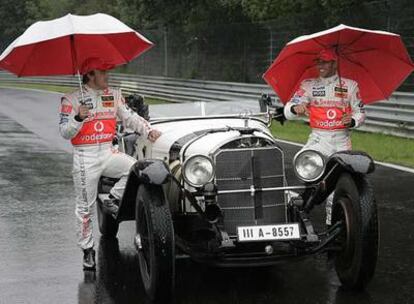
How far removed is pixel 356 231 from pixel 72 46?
9.71 ft

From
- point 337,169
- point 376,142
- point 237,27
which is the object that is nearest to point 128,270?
point 337,169

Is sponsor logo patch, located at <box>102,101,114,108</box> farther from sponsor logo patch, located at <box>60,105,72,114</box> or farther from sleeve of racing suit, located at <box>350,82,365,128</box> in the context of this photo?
sleeve of racing suit, located at <box>350,82,365,128</box>

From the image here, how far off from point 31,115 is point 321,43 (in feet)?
58.6

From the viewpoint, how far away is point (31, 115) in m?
23.3

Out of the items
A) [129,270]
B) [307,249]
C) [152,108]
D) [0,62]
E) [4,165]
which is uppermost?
[0,62]

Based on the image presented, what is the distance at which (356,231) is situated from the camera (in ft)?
17.3

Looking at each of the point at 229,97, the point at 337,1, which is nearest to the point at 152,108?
the point at 337,1

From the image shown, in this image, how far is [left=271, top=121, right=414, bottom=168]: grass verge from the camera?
12071 mm

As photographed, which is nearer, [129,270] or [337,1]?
[129,270]

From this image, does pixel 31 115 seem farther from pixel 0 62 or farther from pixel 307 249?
pixel 307 249

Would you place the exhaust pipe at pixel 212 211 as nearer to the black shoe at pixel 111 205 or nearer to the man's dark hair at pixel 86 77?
the black shoe at pixel 111 205

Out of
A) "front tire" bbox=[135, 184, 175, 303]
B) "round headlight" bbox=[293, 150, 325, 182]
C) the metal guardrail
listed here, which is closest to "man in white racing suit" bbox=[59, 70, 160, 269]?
"front tire" bbox=[135, 184, 175, 303]

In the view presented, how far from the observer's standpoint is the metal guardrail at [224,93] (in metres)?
14.6

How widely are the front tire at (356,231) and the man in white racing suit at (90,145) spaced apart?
1.82 m
